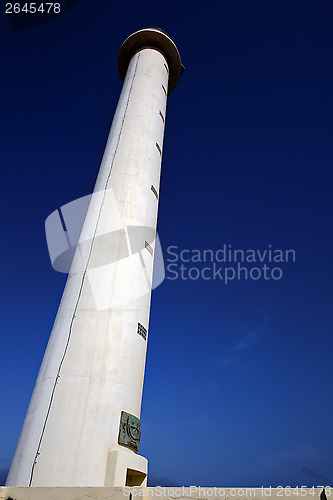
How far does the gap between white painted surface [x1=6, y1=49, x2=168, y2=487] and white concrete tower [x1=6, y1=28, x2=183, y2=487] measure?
28mm

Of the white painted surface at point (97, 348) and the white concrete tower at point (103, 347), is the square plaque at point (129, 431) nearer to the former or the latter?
the white concrete tower at point (103, 347)

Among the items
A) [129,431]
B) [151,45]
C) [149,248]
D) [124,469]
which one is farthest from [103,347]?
[151,45]

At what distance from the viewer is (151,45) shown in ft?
79.5

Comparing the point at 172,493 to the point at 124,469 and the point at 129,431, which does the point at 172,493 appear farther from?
the point at 129,431

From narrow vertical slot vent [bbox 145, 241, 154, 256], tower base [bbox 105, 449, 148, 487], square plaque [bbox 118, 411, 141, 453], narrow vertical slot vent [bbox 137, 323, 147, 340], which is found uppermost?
narrow vertical slot vent [bbox 145, 241, 154, 256]

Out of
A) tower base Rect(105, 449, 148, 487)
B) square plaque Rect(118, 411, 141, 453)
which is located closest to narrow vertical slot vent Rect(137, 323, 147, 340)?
square plaque Rect(118, 411, 141, 453)

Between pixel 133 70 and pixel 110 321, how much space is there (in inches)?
684

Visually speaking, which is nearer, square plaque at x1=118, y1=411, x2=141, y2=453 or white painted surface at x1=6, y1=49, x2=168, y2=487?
white painted surface at x1=6, y1=49, x2=168, y2=487

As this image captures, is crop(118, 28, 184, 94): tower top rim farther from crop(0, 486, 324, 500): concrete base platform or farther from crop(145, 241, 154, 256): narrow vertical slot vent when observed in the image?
crop(0, 486, 324, 500): concrete base platform

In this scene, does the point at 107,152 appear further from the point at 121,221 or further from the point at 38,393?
the point at 38,393

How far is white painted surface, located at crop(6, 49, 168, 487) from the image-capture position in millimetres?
9023

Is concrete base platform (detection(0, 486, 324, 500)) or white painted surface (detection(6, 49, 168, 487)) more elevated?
white painted surface (detection(6, 49, 168, 487))

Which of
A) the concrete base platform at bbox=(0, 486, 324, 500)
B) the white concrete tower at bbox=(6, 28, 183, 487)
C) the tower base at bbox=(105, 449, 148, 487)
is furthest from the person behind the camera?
the white concrete tower at bbox=(6, 28, 183, 487)

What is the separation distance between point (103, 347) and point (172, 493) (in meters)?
4.84
